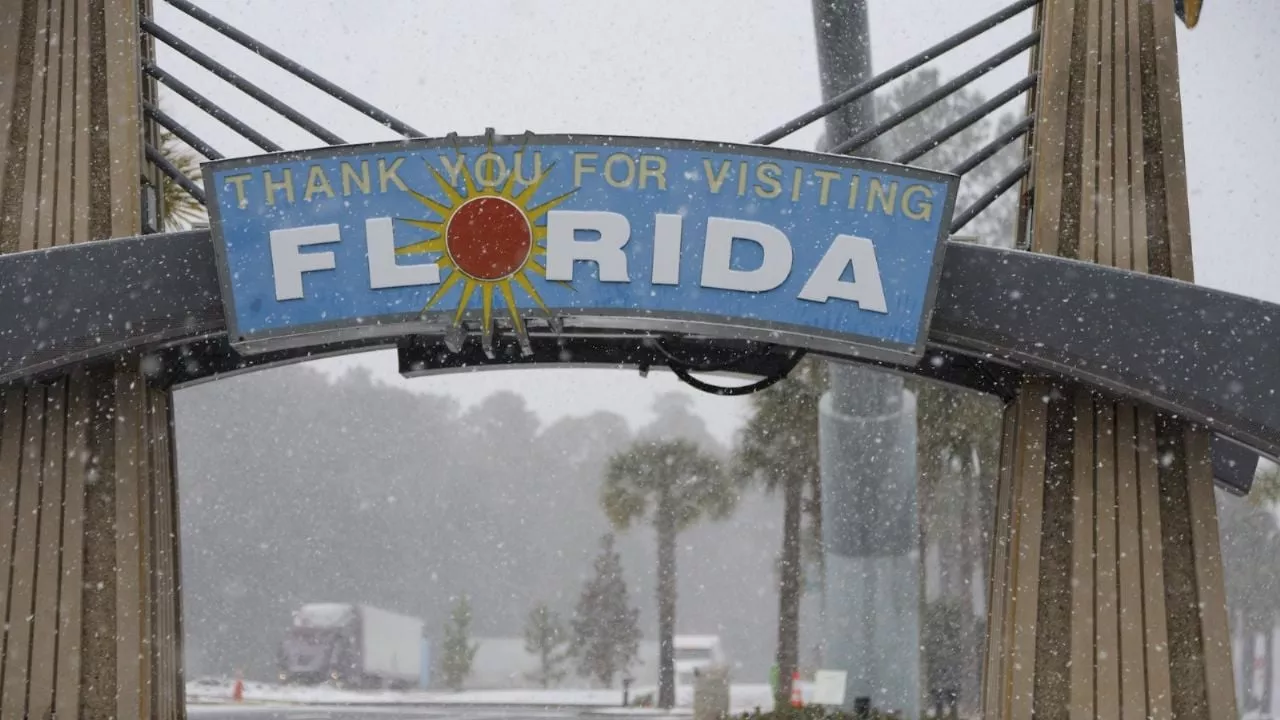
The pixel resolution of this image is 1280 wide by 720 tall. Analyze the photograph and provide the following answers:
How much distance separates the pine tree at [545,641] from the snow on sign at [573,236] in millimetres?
41889

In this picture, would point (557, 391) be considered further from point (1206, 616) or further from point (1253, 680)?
point (1206, 616)

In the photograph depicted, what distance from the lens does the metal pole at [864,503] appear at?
16.0 meters

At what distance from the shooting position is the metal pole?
16.0 meters

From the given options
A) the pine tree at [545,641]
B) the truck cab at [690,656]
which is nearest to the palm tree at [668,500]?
the truck cab at [690,656]

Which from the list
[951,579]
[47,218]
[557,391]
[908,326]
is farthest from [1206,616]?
[557,391]

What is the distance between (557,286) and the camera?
8.85 metres

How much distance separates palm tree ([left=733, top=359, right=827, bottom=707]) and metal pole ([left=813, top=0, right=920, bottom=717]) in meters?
13.2

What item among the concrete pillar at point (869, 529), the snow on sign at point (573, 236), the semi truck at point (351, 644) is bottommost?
the semi truck at point (351, 644)

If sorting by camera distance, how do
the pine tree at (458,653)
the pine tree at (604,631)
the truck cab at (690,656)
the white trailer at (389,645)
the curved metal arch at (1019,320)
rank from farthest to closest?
the pine tree at (458,653) → the pine tree at (604,631) → the truck cab at (690,656) → the white trailer at (389,645) → the curved metal arch at (1019,320)

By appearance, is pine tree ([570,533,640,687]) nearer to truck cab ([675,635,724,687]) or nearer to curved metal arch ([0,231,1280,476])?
truck cab ([675,635,724,687])

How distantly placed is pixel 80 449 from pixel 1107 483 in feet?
22.2

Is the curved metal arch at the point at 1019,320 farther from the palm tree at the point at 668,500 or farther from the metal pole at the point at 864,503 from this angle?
the palm tree at the point at 668,500

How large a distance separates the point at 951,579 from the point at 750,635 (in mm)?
57640

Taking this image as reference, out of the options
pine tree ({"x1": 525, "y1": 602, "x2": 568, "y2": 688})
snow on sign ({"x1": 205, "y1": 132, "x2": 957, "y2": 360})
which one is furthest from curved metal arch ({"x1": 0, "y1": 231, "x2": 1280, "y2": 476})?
pine tree ({"x1": 525, "y1": 602, "x2": 568, "y2": 688})
